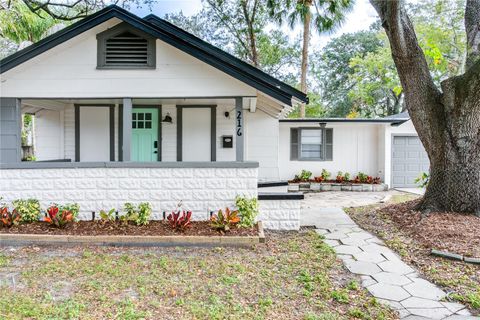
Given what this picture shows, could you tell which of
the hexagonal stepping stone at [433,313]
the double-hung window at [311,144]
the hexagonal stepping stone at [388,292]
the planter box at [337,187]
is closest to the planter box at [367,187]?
the planter box at [337,187]

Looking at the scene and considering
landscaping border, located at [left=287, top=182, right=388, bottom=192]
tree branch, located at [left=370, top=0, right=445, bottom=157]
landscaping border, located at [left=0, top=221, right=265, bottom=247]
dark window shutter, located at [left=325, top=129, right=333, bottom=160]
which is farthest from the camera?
dark window shutter, located at [left=325, top=129, right=333, bottom=160]

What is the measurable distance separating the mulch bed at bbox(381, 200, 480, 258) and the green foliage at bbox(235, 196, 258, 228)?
9.18ft

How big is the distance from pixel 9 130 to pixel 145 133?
9.98ft

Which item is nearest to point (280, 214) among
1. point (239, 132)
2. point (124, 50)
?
point (239, 132)

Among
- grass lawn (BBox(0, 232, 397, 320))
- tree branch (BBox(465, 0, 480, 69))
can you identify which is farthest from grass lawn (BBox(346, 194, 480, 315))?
tree branch (BBox(465, 0, 480, 69))

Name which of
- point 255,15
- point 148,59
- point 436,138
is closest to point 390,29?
point 436,138

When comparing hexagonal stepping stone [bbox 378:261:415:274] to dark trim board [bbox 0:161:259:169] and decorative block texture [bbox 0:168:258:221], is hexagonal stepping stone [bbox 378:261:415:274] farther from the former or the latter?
dark trim board [bbox 0:161:259:169]

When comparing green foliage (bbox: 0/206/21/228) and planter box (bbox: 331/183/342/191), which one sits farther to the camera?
planter box (bbox: 331/183/342/191)

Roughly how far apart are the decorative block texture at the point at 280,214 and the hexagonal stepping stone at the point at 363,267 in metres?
1.85

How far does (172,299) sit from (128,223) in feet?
9.58

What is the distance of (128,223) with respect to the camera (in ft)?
20.2

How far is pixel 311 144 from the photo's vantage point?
13.5 meters

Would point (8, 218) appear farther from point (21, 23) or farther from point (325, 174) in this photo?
point (325, 174)

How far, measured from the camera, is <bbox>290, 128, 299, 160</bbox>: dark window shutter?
13.5 meters
